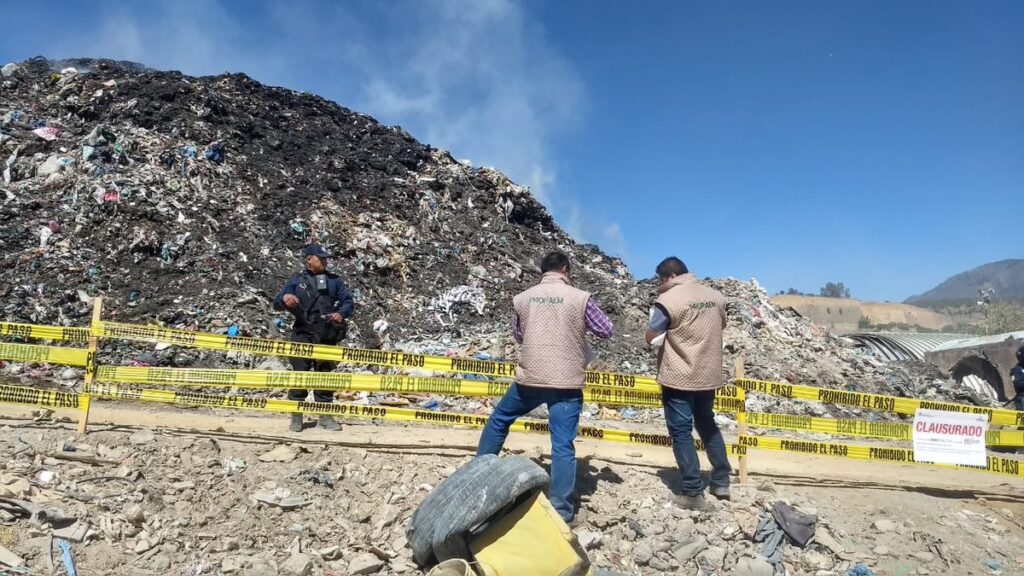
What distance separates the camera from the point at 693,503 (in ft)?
14.2

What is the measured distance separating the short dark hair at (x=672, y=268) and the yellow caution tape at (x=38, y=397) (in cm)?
483

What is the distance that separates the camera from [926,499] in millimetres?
5031

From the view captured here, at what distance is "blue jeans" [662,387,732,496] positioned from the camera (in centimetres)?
428

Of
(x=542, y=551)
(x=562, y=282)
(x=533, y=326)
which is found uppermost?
(x=562, y=282)

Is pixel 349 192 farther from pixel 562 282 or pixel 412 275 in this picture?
pixel 562 282

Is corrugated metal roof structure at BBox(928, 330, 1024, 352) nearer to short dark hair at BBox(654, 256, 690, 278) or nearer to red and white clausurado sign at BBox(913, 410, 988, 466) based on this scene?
red and white clausurado sign at BBox(913, 410, 988, 466)

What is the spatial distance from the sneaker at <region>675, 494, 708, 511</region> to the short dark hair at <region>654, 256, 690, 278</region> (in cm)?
160

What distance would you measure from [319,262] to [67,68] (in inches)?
633

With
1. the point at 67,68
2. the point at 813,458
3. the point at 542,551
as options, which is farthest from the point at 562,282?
the point at 67,68

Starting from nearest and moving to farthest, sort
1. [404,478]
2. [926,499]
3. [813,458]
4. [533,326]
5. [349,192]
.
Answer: [533,326] → [404,478] → [926,499] → [813,458] → [349,192]

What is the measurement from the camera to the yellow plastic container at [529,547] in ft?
9.95

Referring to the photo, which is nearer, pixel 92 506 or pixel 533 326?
pixel 92 506

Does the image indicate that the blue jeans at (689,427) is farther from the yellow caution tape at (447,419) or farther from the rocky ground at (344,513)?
the yellow caution tape at (447,419)

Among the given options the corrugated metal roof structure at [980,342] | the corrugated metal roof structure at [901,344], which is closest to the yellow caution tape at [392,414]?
the corrugated metal roof structure at [980,342]
